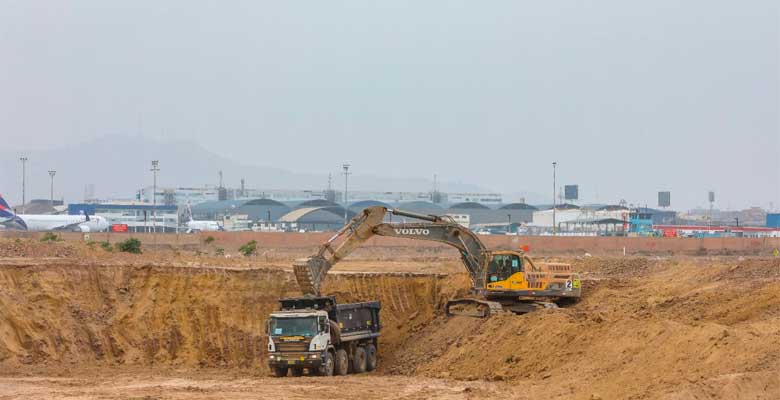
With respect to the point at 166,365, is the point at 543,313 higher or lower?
higher

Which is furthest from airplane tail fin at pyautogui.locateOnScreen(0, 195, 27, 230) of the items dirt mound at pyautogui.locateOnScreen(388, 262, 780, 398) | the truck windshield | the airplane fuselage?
the truck windshield

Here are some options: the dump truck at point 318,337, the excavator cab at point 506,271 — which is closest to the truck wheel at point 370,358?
the dump truck at point 318,337

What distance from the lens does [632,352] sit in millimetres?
28266

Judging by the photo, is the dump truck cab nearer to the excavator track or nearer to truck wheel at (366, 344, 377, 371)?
truck wheel at (366, 344, 377, 371)

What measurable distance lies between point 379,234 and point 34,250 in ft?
85.2

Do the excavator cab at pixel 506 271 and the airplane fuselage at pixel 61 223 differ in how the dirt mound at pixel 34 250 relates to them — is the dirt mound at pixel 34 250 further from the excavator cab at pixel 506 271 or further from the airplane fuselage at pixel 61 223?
the airplane fuselage at pixel 61 223

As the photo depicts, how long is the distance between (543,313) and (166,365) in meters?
14.4

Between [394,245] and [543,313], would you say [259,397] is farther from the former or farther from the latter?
[394,245]

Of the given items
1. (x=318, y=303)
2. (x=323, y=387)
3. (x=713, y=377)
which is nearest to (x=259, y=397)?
(x=323, y=387)

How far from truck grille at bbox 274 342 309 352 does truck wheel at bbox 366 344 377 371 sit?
4.86 meters

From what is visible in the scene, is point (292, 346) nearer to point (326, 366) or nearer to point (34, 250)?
point (326, 366)

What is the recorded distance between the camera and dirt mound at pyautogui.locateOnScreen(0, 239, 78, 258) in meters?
54.4

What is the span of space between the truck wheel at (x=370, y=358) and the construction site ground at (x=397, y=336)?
1.15 ft

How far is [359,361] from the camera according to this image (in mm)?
36062
